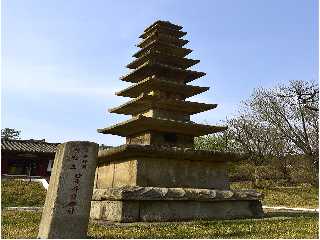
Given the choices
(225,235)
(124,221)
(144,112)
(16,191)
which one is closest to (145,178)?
(124,221)

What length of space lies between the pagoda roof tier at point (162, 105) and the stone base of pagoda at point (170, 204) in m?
3.77

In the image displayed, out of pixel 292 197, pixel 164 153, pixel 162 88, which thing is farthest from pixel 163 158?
pixel 292 197

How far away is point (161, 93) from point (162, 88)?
8.2 inches

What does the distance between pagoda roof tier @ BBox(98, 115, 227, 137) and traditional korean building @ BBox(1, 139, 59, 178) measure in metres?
28.0

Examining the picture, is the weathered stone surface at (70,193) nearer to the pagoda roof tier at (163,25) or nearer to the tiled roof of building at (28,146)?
the pagoda roof tier at (163,25)

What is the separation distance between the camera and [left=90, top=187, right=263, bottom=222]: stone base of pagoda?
1128cm

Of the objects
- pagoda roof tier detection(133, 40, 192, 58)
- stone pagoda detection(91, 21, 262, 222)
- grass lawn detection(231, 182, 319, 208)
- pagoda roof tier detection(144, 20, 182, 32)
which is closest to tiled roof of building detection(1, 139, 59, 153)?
grass lawn detection(231, 182, 319, 208)

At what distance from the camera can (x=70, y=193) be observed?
302 inches

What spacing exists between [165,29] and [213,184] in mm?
7430

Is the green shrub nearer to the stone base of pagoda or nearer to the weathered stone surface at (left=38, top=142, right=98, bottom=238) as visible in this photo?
the stone base of pagoda

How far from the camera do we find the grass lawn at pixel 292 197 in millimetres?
26406

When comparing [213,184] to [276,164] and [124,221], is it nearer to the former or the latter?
[124,221]

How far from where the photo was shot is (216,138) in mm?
49562

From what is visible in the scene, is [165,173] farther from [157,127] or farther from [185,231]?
[185,231]
